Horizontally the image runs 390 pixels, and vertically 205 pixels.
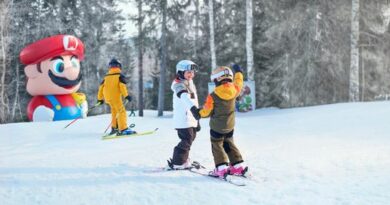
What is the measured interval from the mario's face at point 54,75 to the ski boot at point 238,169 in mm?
10133

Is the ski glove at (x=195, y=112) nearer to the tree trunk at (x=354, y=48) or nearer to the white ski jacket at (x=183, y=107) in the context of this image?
the white ski jacket at (x=183, y=107)

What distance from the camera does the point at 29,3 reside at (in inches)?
1023

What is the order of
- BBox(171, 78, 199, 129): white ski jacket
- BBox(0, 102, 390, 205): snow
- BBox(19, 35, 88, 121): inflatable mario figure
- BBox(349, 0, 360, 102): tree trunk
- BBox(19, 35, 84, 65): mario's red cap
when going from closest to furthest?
1. BBox(0, 102, 390, 205): snow
2. BBox(171, 78, 199, 129): white ski jacket
3. BBox(19, 35, 84, 65): mario's red cap
4. BBox(19, 35, 88, 121): inflatable mario figure
5. BBox(349, 0, 360, 102): tree trunk

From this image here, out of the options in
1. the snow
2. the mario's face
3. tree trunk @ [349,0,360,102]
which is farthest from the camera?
tree trunk @ [349,0,360,102]

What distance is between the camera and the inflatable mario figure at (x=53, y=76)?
13.7m

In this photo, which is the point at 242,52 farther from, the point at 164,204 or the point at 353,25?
the point at 164,204

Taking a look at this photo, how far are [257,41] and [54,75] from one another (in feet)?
33.1

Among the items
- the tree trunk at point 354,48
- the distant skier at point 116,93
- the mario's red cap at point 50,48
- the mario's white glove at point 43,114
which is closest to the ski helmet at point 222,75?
the distant skier at point 116,93

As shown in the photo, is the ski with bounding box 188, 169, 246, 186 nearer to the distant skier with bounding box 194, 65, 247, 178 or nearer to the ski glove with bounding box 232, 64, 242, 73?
the distant skier with bounding box 194, 65, 247, 178

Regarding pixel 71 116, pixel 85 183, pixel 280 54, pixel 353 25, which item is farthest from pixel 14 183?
pixel 280 54

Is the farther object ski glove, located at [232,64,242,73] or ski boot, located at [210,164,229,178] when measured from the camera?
ski glove, located at [232,64,242,73]

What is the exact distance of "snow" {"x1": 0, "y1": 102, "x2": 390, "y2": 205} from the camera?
4.43m

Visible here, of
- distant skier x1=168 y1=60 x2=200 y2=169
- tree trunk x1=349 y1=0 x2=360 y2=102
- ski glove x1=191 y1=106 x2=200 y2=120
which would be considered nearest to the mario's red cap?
distant skier x1=168 y1=60 x2=200 y2=169

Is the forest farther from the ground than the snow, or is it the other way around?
the forest
